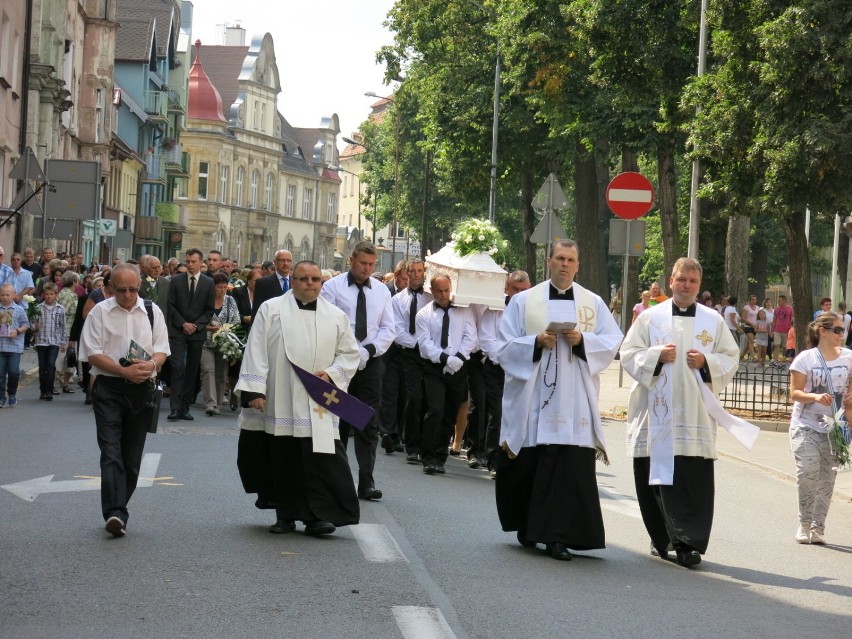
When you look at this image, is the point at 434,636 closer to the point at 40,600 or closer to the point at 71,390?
the point at 40,600

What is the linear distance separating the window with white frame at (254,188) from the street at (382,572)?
97901 millimetres

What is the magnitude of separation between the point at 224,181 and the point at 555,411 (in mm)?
97167

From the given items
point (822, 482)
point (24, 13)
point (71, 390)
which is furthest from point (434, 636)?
point (24, 13)

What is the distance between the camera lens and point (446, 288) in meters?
14.8

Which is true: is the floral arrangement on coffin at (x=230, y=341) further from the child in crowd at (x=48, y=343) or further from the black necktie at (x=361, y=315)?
the black necktie at (x=361, y=315)

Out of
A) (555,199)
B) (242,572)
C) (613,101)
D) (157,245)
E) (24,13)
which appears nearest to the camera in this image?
(242,572)

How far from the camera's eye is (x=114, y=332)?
32.3 feet

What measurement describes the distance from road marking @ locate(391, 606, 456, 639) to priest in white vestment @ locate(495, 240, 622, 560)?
2196 millimetres

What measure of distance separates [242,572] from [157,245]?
7441cm

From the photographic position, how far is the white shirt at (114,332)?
9.79 meters

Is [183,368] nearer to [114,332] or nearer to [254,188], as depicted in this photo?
[114,332]

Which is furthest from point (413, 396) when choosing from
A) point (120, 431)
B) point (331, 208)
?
point (331, 208)

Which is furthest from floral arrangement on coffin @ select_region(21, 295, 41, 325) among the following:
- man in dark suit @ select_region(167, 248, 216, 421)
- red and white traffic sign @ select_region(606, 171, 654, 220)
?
red and white traffic sign @ select_region(606, 171, 654, 220)

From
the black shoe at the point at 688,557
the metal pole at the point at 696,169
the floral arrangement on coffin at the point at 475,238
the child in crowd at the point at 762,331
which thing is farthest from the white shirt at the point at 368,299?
the child in crowd at the point at 762,331
